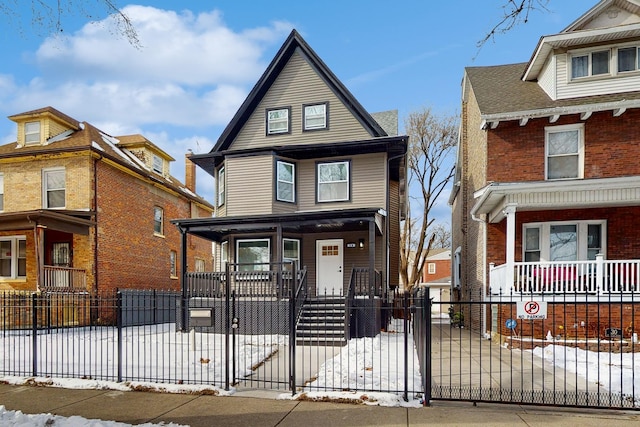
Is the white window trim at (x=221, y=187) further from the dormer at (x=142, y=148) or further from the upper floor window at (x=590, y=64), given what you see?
the upper floor window at (x=590, y=64)

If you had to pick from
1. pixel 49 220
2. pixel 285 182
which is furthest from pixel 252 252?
pixel 49 220

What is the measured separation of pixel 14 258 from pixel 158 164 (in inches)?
322

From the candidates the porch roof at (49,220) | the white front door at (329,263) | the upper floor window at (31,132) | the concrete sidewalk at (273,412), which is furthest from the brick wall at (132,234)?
the concrete sidewalk at (273,412)

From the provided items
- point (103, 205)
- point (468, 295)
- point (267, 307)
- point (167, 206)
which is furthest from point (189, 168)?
point (468, 295)

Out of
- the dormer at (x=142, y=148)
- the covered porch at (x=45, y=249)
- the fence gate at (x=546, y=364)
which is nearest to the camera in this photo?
the fence gate at (x=546, y=364)

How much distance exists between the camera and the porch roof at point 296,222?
519 inches

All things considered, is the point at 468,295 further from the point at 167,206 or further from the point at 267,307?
the point at 167,206

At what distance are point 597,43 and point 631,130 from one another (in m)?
2.90

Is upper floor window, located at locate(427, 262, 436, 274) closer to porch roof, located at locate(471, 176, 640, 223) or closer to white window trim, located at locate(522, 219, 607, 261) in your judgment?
white window trim, located at locate(522, 219, 607, 261)

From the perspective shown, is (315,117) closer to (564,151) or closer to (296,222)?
(296,222)

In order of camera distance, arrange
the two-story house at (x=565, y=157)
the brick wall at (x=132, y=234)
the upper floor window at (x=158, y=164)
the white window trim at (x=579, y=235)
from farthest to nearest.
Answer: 1. the upper floor window at (x=158, y=164)
2. the brick wall at (x=132, y=234)
3. the white window trim at (x=579, y=235)
4. the two-story house at (x=565, y=157)

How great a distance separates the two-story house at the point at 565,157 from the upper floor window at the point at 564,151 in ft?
0.09

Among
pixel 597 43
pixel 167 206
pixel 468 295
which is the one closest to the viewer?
pixel 597 43

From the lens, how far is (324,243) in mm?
15859
